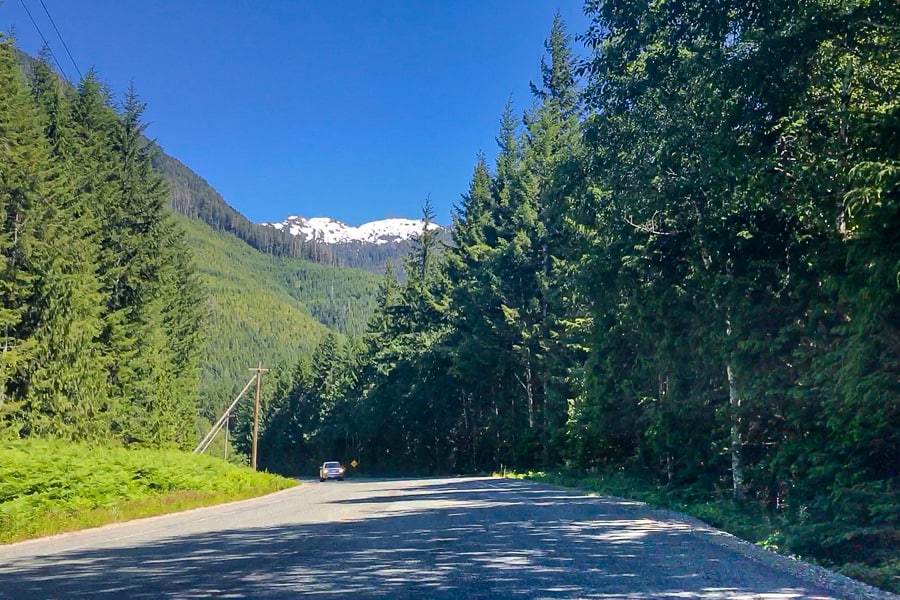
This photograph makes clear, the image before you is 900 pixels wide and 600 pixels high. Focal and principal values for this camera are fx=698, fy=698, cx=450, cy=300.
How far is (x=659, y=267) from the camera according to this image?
56.2 ft

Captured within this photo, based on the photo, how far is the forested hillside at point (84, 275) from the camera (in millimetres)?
26953

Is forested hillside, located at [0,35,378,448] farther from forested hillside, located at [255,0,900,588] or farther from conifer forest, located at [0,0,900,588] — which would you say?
forested hillside, located at [255,0,900,588]

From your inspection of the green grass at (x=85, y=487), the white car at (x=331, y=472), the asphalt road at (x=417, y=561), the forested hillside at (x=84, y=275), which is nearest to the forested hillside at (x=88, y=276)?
the forested hillside at (x=84, y=275)

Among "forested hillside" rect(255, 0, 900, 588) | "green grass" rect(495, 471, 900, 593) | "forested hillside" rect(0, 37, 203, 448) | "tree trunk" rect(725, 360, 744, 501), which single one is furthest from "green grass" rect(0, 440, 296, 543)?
"tree trunk" rect(725, 360, 744, 501)

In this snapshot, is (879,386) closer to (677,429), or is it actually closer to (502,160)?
(677,429)

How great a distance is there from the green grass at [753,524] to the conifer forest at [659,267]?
24 cm

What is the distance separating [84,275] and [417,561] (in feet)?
90.2

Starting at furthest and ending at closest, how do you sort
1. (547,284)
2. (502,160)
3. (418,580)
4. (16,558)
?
(502,160) < (547,284) < (16,558) < (418,580)

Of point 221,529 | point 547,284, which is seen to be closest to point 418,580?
point 221,529

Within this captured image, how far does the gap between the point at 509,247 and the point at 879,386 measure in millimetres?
30683

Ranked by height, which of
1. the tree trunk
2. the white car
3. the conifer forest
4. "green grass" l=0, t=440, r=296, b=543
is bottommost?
the white car

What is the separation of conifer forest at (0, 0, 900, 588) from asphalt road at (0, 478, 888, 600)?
8.08ft

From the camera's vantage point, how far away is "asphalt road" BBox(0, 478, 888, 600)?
7.28 meters

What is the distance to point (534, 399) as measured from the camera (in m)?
43.8
